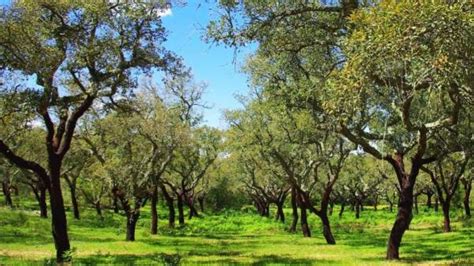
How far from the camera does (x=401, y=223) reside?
24609 millimetres

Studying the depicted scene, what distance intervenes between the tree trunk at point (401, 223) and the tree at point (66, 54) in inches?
482

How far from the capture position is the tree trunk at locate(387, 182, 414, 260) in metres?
24.4

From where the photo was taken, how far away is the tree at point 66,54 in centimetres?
1820

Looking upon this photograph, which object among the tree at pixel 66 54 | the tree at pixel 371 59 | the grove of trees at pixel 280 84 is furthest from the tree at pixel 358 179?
the tree at pixel 66 54

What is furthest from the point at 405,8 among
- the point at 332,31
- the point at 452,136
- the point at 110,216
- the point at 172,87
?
the point at 110,216

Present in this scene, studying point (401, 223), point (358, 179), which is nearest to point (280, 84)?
point (401, 223)

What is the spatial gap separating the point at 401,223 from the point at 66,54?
53.3 feet

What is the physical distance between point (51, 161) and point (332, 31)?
41.7 feet

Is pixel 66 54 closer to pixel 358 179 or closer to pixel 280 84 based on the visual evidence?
pixel 280 84

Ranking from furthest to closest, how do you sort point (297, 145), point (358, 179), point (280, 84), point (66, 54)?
point (358, 179) → point (297, 145) → point (280, 84) → point (66, 54)

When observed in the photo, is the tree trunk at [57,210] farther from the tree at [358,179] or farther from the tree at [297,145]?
the tree at [358,179]

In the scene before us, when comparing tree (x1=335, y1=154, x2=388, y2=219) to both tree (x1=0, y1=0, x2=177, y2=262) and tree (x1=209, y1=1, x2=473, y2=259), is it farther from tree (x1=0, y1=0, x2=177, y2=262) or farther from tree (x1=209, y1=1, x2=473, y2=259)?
tree (x1=0, y1=0, x2=177, y2=262)

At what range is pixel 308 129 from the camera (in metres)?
34.2

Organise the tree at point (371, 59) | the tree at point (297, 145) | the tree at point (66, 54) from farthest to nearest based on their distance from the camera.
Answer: the tree at point (297, 145), the tree at point (66, 54), the tree at point (371, 59)
